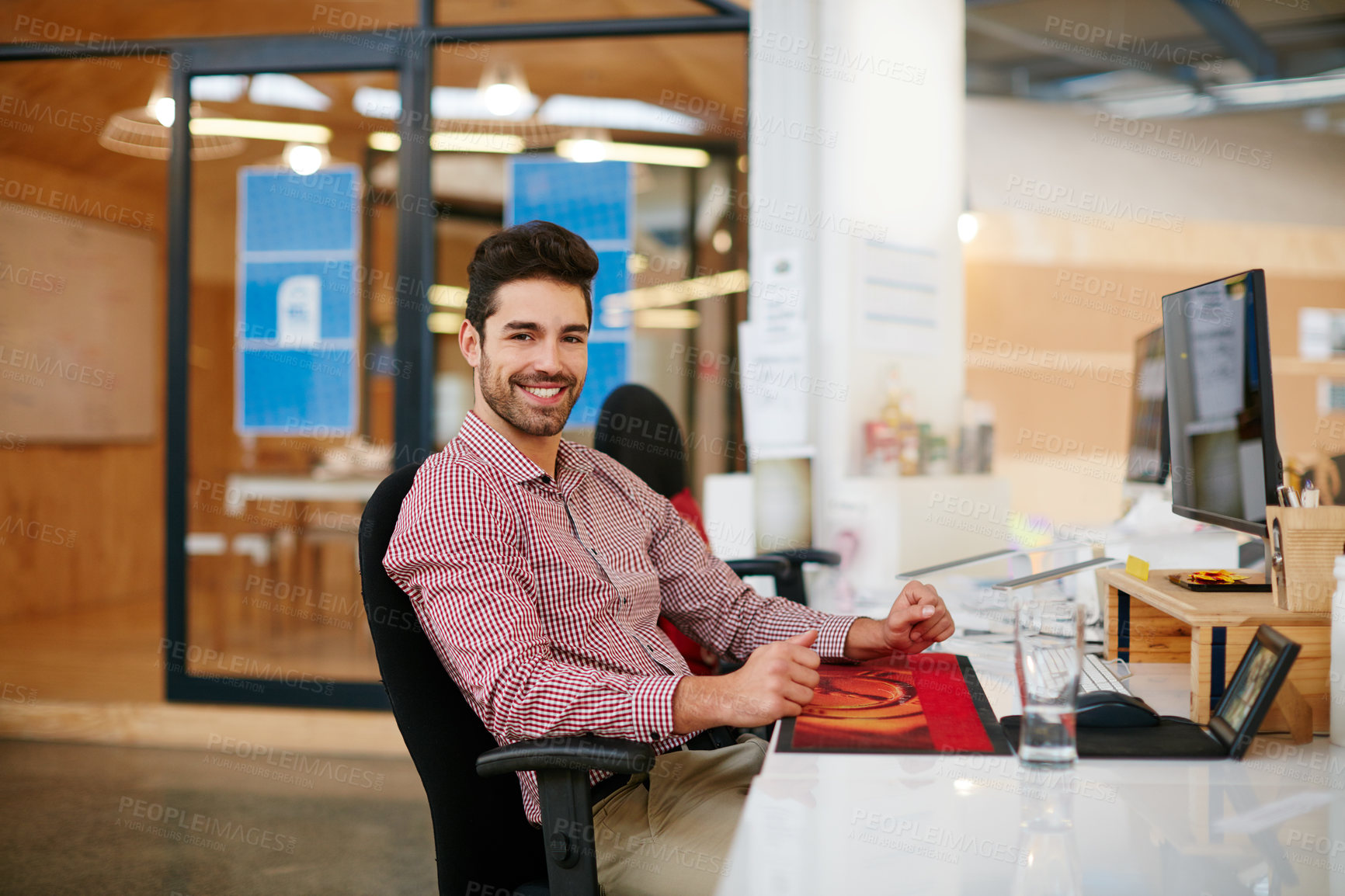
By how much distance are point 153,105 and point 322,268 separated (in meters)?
1.65

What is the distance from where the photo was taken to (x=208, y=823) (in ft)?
10.1

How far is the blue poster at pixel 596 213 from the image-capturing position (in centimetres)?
428

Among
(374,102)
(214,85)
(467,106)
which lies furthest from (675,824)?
(374,102)

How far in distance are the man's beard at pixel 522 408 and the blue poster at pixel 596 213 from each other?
2.60 m

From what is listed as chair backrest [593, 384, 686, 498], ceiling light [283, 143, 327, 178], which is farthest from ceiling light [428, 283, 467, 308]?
chair backrest [593, 384, 686, 498]

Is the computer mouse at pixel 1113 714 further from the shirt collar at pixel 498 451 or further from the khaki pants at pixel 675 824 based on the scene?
the shirt collar at pixel 498 451

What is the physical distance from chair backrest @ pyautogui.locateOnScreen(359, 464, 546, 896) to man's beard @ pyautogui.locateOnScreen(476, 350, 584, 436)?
306 mm

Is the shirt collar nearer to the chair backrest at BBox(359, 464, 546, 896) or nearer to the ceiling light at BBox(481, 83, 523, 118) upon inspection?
the chair backrest at BBox(359, 464, 546, 896)

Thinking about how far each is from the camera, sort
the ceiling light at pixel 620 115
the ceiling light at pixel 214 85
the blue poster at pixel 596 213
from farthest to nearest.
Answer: the ceiling light at pixel 620 115
the blue poster at pixel 596 213
the ceiling light at pixel 214 85

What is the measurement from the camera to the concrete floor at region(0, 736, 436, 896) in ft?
8.78

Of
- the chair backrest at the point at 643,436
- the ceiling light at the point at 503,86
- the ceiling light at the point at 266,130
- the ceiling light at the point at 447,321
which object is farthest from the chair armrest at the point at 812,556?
the ceiling light at the point at 447,321

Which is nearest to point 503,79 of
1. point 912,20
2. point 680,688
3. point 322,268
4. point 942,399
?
point 322,268

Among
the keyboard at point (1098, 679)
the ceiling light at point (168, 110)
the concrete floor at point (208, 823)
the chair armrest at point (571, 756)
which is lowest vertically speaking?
the concrete floor at point (208, 823)

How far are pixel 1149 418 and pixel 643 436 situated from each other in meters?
1.26
